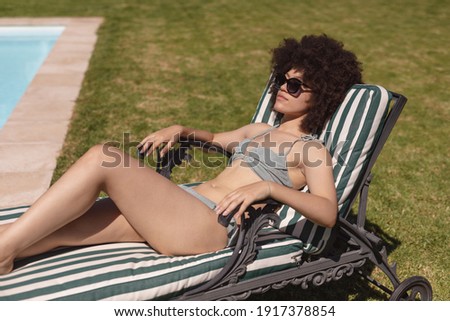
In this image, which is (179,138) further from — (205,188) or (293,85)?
(293,85)

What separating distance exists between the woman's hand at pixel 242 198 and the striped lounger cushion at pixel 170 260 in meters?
0.40

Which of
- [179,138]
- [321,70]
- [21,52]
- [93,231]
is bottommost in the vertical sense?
[21,52]

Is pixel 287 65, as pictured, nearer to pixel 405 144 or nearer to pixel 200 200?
pixel 200 200

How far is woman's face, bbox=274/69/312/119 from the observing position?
11.7 feet

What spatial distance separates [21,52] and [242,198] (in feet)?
35.7

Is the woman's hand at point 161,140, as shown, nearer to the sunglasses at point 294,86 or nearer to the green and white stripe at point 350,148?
the sunglasses at point 294,86

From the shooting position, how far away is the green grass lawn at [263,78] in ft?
15.8

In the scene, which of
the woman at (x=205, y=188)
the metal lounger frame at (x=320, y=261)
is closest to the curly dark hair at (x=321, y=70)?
the woman at (x=205, y=188)

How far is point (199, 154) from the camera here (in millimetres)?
6062

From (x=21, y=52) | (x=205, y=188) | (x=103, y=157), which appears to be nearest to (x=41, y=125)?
(x=205, y=188)

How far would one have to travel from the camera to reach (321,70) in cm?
347

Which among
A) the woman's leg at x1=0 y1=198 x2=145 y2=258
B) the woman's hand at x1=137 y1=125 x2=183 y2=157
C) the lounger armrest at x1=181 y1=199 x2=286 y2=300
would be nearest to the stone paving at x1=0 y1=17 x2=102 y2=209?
the woman's hand at x1=137 y1=125 x2=183 y2=157

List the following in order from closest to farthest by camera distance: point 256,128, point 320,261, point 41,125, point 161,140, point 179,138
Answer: point 320,261
point 161,140
point 179,138
point 256,128
point 41,125

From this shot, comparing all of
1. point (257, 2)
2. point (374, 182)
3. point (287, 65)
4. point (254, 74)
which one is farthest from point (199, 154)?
point (257, 2)
